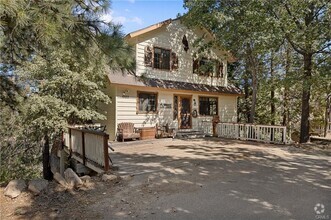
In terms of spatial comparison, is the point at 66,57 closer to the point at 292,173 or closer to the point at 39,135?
the point at 39,135

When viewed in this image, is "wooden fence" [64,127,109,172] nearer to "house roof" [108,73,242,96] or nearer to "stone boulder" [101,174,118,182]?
"stone boulder" [101,174,118,182]

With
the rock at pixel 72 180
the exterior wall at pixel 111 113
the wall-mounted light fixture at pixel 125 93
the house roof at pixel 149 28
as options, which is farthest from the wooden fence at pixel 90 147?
the house roof at pixel 149 28

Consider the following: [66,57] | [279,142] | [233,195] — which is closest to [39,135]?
[66,57]

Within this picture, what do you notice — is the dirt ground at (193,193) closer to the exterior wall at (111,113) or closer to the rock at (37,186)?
the rock at (37,186)

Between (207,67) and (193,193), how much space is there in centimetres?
1134

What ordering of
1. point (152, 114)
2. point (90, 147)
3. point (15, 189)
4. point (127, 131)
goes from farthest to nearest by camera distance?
point (152, 114) < point (127, 131) < point (90, 147) < point (15, 189)

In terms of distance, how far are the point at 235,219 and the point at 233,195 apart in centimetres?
105

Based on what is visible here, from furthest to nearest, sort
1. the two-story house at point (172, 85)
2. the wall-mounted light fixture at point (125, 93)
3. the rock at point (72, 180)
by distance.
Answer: the two-story house at point (172, 85)
the wall-mounted light fixture at point (125, 93)
the rock at point (72, 180)

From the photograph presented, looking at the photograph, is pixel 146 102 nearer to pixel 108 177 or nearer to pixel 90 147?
pixel 90 147

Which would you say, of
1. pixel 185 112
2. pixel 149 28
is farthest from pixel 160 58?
pixel 185 112

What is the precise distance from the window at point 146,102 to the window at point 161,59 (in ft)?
5.39

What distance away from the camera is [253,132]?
1252 cm

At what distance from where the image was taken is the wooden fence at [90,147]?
20.8 ft

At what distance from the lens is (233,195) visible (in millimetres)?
4855
